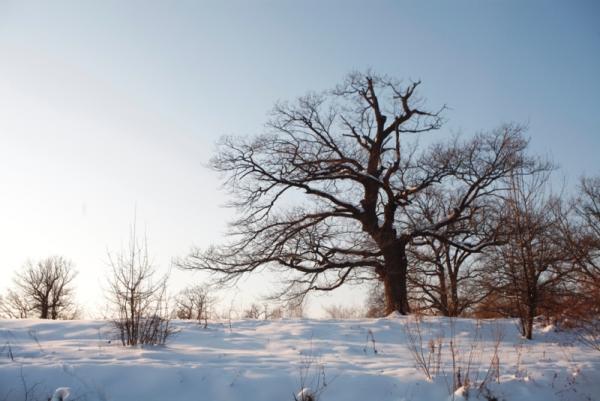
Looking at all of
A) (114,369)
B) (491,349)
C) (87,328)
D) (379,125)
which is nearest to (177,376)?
(114,369)

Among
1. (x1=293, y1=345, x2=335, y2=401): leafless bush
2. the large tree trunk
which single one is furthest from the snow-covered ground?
the large tree trunk

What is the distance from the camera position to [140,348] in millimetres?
6590

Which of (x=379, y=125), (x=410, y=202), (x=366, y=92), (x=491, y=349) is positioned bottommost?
(x=491, y=349)

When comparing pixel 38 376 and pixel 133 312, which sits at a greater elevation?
pixel 133 312

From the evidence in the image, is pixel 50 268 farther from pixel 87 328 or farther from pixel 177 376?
pixel 177 376

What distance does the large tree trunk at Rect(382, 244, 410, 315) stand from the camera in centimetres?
1346

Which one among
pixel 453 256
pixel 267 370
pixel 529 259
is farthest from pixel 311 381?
pixel 453 256

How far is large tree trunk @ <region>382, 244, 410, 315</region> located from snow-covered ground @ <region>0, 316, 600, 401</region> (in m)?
5.10

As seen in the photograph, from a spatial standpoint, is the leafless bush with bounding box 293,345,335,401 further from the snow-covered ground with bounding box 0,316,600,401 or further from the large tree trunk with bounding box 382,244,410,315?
the large tree trunk with bounding box 382,244,410,315

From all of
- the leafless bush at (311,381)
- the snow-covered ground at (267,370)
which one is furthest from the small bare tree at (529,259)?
the leafless bush at (311,381)

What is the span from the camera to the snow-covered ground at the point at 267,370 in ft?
16.1

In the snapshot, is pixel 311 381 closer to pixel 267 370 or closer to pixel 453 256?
pixel 267 370

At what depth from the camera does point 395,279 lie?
44.7 feet

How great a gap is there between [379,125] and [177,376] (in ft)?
39.0
